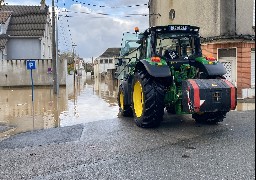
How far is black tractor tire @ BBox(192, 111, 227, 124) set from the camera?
28.6 feet

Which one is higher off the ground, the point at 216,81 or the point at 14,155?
the point at 216,81

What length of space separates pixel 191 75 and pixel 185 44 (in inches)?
43.1

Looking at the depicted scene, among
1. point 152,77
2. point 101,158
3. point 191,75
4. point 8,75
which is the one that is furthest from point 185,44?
point 8,75

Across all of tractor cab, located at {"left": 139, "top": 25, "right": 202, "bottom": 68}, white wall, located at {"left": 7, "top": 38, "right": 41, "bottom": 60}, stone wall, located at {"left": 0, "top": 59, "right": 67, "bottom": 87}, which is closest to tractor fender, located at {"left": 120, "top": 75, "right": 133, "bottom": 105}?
tractor cab, located at {"left": 139, "top": 25, "right": 202, "bottom": 68}

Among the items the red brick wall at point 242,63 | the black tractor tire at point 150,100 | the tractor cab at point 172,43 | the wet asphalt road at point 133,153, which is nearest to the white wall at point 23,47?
the red brick wall at point 242,63

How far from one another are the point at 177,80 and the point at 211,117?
154cm

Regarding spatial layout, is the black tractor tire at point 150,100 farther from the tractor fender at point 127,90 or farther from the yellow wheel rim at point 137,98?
the tractor fender at point 127,90

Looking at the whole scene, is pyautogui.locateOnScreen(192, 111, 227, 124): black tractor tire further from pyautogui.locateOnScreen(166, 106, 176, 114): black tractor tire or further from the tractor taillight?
the tractor taillight

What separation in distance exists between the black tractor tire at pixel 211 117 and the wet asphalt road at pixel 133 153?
242 mm

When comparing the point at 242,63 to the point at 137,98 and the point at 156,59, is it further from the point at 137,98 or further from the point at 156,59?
the point at 156,59

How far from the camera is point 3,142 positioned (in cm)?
725

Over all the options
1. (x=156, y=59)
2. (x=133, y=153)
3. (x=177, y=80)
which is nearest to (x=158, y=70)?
(x=156, y=59)

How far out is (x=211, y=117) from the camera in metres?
8.89

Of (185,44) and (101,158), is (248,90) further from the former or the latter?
(101,158)
